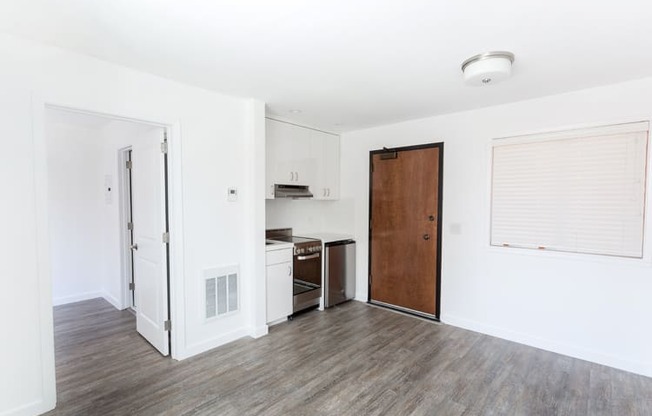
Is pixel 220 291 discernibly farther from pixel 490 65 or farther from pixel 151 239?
pixel 490 65

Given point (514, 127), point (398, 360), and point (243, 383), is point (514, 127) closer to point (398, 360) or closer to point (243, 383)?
point (398, 360)

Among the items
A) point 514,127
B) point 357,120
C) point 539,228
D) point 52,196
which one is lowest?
point 539,228

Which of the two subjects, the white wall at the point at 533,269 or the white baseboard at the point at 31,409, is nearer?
the white baseboard at the point at 31,409

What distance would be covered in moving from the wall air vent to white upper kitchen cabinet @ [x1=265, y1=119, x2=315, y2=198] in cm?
100

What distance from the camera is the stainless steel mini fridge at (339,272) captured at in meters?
4.12

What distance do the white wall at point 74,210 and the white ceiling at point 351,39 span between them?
9.17ft

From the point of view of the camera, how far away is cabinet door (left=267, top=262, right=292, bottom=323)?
11.4ft

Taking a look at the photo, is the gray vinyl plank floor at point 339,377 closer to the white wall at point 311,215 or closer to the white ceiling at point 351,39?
the white wall at point 311,215

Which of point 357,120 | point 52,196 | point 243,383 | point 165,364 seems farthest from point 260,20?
point 52,196

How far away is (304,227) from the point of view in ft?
15.2

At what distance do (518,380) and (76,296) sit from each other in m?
5.30

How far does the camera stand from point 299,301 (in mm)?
3812

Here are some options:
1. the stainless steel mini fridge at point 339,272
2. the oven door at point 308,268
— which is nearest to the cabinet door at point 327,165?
the stainless steel mini fridge at point 339,272

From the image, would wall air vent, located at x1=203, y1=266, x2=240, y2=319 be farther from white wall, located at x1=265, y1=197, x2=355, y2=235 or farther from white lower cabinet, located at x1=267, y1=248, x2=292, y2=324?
white wall, located at x1=265, y1=197, x2=355, y2=235
